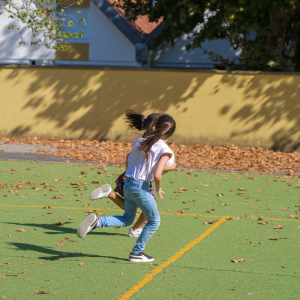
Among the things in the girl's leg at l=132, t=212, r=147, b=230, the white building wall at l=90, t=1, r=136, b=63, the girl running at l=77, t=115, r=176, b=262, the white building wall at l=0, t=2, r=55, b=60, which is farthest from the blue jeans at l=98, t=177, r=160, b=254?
the white building wall at l=0, t=2, r=55, b=60

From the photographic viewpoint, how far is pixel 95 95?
16.1 meters

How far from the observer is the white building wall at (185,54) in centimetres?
2394

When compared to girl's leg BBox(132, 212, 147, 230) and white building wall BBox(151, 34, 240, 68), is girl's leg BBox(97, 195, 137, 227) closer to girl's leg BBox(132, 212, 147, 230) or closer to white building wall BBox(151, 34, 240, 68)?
girl's leg BBox(132, 212, 147, 230)

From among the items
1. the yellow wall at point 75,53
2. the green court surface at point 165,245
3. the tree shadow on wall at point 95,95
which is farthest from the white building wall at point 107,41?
the green court surface at point 165,245

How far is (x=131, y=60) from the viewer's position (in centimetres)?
2417

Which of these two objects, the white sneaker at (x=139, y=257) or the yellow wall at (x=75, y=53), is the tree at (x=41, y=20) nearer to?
the yellow wall at (x=75, y=53)

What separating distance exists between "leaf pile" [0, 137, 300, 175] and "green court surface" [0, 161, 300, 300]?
2450 millimetres

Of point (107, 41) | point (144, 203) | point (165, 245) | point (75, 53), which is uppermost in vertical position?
point (144, 203)

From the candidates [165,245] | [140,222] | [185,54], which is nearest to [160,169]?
[165,245]

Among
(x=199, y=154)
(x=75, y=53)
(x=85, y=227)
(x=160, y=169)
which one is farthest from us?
(x=75, y=53)

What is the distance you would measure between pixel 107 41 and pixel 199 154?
39.4ft

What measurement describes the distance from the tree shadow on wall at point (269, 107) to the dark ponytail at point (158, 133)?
10304 mm

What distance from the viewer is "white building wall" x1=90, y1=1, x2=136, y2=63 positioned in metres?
23.9

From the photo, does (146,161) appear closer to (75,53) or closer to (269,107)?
(269,107)
